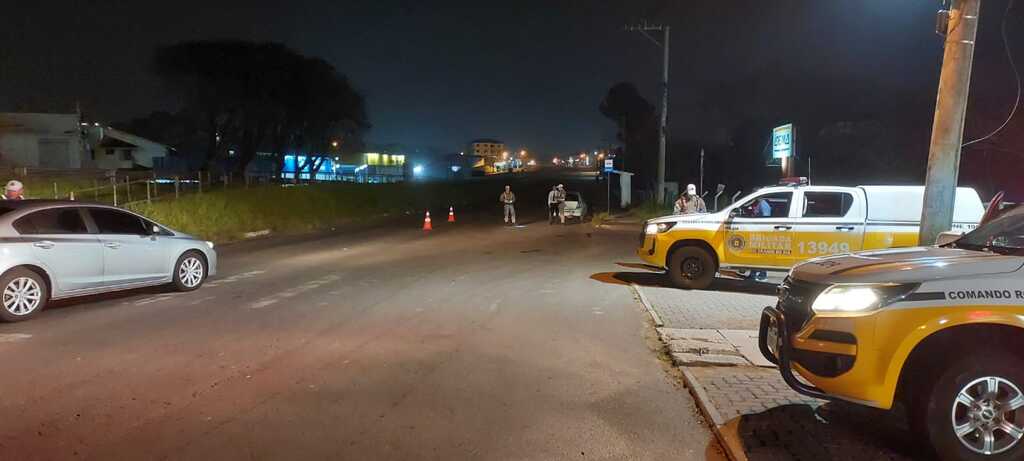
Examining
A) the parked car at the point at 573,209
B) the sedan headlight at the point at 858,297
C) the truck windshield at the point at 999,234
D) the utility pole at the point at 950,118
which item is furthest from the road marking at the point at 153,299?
the parked car at the point at 573,209

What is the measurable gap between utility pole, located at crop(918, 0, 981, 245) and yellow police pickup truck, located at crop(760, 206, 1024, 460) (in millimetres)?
3311

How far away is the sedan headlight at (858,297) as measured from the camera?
4227 mm

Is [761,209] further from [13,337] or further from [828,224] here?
[13,337]

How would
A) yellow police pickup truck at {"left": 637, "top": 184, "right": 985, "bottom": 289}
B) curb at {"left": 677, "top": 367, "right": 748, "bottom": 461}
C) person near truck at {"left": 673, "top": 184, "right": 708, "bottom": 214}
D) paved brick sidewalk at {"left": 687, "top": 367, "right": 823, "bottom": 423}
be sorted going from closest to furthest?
1. curb at {"left": 677, "top": 367, "right": 748, "bottom": 461}
2. paved brick sidewalk at {"left": 687, "top": 367, "right": 823, "bottom": 423}
3. yellow police pickup truck at {"left": 637, "top": 184, "right": 985, "bottom": 289}
4. person near truck at {"left": 673, "top": 184, "right": 708, "bottom": 214}

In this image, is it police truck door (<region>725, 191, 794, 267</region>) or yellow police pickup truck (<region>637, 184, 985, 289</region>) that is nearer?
yellow police pickup truck (<region>637, 184, 985, 289</region>)

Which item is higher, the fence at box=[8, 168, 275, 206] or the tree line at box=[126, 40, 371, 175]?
the tree line at box=[126, 40, 371, 175]

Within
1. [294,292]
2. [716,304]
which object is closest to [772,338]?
[716,304]

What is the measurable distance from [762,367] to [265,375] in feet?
15.4

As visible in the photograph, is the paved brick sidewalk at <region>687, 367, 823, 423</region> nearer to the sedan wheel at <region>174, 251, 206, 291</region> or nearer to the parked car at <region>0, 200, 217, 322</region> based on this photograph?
the parked car at <region>0, 200, 217, 322</region>

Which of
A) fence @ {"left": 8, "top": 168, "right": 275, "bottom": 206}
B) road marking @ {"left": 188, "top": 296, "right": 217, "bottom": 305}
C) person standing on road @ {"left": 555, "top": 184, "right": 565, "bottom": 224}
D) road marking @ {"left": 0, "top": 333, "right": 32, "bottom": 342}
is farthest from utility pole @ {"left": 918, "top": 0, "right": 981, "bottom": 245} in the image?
person standing on road @ {"left": 555, "top": 184, "right": 565, "bottom": 224}

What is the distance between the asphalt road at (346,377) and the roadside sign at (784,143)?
8.84 meters

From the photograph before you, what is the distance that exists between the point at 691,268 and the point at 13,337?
30.9ft

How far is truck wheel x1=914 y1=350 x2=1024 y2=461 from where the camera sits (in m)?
4.06

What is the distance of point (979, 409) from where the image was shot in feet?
13.5
